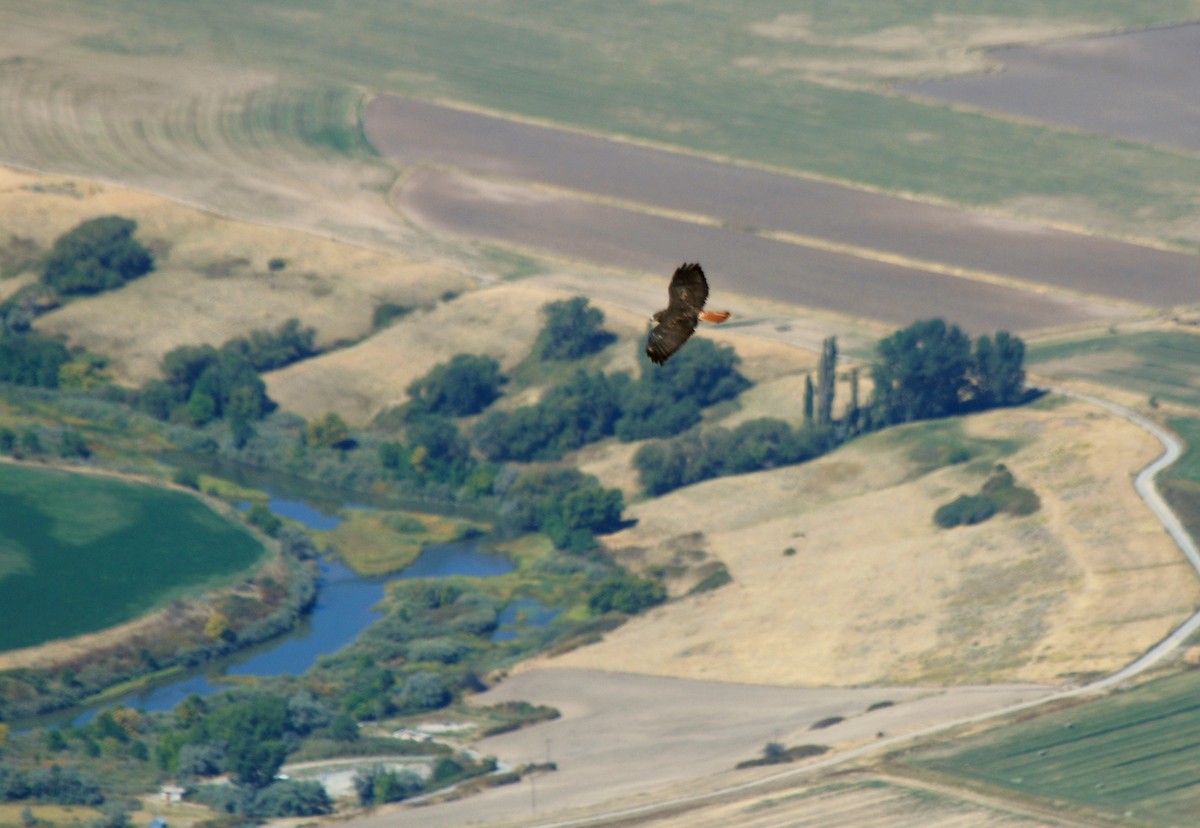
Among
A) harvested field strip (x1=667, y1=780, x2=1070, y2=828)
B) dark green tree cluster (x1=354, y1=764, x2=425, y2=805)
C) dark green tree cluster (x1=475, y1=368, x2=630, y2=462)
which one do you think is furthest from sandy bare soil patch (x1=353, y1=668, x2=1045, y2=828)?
dark green tree cluster (x1=475, y1=368, x2=630, y2=462)

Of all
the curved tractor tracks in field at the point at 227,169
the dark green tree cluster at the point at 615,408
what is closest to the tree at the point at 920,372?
the dark green tree cluster at the point at 615,408

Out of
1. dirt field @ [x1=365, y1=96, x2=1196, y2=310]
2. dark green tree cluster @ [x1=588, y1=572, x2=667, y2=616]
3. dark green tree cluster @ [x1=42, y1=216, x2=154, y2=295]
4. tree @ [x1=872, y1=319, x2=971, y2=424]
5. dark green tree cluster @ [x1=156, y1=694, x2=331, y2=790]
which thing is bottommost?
dark green tree cluster @ [x1=156, y1=694, x2=331, y2=790]

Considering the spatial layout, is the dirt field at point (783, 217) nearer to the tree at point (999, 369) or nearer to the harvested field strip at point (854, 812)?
the tree at point (999, 369)

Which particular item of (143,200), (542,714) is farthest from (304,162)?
(542,714)

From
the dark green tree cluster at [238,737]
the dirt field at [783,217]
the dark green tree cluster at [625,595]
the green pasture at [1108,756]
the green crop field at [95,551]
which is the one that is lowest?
the dark green tree cluster at [238,737]

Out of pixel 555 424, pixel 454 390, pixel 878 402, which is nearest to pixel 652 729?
pixel 555 424

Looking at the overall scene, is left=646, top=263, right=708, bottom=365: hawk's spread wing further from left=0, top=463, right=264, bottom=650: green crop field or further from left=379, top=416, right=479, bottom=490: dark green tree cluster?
left=379, top=416, right=479, bottom=490: dark green tree cluster
